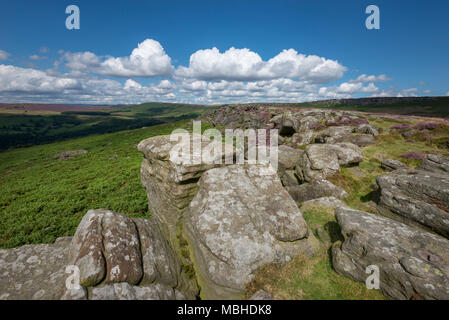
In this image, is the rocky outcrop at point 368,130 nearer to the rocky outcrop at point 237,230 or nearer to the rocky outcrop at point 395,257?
the rocky outcrop at point 395,257

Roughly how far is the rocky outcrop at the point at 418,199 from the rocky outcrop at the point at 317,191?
264cm

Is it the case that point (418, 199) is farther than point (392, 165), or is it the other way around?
point (392, 165)

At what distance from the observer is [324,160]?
1614cm

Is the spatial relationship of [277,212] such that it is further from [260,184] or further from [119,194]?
[119,194]

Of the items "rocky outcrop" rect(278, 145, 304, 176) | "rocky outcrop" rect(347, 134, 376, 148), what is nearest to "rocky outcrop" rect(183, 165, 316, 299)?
"rocky outcrop" rect(278, 145, 304, 176)

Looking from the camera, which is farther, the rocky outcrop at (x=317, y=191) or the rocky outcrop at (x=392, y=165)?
the rocky outcrop at (x=392, y=165)

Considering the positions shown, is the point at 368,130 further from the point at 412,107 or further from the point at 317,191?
the point at 412,107

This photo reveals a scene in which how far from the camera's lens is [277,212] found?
344 inches

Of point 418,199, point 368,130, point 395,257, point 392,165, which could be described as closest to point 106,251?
point 395,257

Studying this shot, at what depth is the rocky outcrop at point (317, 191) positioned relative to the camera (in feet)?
45.3

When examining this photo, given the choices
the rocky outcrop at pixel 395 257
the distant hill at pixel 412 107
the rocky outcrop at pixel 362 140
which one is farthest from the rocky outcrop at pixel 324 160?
the distant hill at pixel 412 107

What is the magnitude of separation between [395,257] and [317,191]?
767 cm

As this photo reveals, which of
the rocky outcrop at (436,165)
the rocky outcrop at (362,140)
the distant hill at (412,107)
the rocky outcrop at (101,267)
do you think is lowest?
the rocky outcrop at (101,267)
